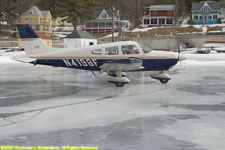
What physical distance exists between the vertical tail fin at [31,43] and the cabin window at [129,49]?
13.3 feet

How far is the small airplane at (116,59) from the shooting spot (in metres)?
15.1

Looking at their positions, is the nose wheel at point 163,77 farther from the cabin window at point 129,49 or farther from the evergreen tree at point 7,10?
the evergreen tree at point 7,10

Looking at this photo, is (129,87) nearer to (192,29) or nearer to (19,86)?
(19,86)

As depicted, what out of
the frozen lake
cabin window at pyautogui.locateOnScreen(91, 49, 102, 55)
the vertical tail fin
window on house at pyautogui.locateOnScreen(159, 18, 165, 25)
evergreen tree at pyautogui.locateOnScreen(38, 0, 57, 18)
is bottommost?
the frozen lake

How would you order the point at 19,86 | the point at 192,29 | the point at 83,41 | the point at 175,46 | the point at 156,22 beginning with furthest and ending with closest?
the point at 156,22, the point at 192,29, the point at 175,46, the point at 83,41, the point at 19,86

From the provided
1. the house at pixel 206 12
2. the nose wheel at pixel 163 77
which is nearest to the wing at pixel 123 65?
the nose wheel at pixel 163 77

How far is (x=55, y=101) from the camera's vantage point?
38.5 ft

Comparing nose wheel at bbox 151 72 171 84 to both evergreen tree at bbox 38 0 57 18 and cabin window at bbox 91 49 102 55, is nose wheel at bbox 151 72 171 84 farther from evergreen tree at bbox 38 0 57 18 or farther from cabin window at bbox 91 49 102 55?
evergreen tree at bbox 38 0 57 18

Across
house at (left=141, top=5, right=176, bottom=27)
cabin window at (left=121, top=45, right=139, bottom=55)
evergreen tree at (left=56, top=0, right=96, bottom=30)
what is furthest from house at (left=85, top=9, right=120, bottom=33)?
cabin window at (left=121, top=45, right=139, bottom=55)

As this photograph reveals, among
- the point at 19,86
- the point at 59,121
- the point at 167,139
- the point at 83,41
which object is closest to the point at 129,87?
the point at 19,86

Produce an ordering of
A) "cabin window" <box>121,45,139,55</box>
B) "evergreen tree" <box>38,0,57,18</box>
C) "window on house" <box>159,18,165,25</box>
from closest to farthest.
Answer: "cabin window" <box>121,45,139,55</box> → "window on house" <box>159,18,165,25</box> → "evergreen tree" <box>38,0,57,18</box>

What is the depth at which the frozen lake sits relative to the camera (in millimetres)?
7160

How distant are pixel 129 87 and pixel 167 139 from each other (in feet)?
25.9

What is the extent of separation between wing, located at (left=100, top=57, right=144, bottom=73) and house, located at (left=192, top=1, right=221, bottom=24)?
70.2 meters
